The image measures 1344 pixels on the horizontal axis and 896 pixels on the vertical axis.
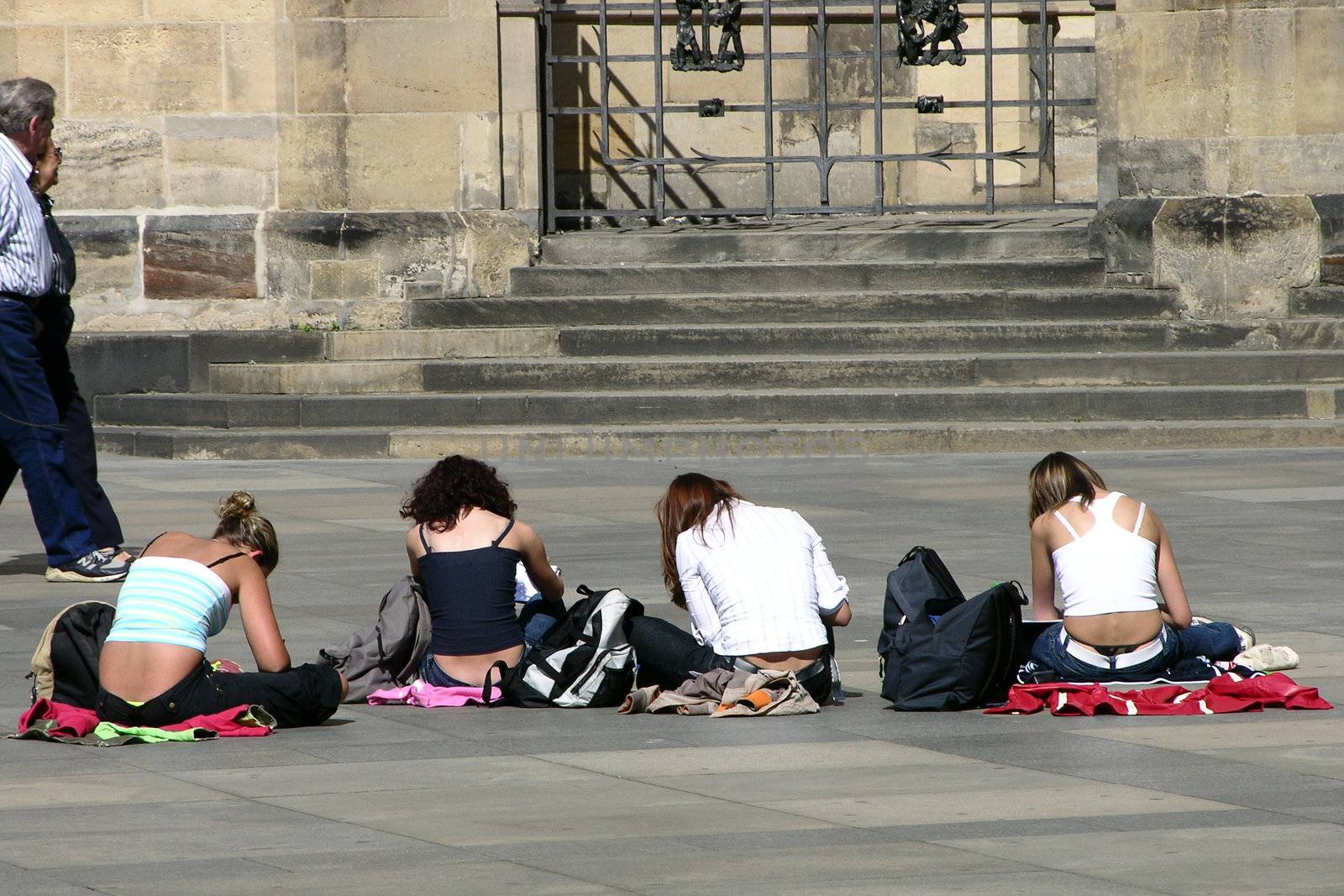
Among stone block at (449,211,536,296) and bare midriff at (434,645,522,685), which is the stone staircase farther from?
bare midriff at (434,645,522,685)

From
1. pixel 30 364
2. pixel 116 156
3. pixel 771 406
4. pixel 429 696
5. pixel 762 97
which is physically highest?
pixel 762 97

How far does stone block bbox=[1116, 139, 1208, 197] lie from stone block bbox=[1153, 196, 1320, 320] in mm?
189

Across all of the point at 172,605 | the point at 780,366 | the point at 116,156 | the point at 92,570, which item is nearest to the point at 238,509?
Answer: the point at 172,605

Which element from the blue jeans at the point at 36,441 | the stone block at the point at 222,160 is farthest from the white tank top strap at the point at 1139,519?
the stone block at the point at 222,160

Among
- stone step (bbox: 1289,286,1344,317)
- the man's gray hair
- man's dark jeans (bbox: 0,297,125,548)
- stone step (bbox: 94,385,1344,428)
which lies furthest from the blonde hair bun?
stone step (bbox: 1289,286,1344,317)

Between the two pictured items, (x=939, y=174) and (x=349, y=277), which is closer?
(x=349, y=277)

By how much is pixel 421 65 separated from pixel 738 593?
9.49 m

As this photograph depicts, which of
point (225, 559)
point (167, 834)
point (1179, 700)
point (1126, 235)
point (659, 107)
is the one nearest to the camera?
point (167, 834)

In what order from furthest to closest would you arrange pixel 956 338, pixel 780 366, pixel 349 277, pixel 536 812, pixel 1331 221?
pixel 349 277 < pixel 1331 221 < pixel 956 338 < pixel 780 366 < pixel 536 812

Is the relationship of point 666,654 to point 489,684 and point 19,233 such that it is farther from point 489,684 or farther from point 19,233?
point 19,233

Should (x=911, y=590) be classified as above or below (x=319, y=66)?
below

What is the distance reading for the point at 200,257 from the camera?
15625 mm

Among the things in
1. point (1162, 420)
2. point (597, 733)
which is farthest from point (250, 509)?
point (1162, 420)

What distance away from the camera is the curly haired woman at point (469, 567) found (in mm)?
6914
